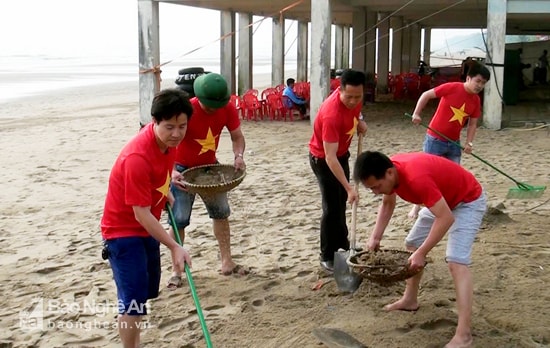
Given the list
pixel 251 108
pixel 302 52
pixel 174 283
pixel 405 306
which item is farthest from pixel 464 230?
pixel 302 52

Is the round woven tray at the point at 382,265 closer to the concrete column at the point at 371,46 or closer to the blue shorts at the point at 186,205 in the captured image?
the blue shorts at the point at 186,205

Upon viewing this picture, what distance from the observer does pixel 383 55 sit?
74.6 feet

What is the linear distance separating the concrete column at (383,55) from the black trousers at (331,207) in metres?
17.9

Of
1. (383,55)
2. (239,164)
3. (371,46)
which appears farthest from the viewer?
(383,55)

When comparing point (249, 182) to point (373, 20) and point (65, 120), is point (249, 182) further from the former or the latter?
point (373, 20)

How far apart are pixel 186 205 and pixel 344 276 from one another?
126 centimetres

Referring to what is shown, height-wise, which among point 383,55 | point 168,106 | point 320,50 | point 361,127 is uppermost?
point 383,55

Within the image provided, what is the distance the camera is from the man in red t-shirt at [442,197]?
10.6ft

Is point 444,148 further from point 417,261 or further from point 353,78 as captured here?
point 417,261

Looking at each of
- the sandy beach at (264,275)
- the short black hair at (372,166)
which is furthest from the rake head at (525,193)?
the short black hair at (372,166)

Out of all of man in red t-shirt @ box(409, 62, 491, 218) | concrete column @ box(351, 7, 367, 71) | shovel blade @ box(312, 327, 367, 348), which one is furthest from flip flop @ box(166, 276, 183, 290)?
concrete column @ box(351, 7, 367, 71)

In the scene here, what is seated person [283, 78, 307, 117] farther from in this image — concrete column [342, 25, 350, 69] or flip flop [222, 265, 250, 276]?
concrete column [342, 25, 350, 69]

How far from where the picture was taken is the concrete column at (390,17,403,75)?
24.7 meters

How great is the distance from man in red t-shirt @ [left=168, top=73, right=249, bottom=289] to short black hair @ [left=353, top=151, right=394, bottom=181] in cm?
139
